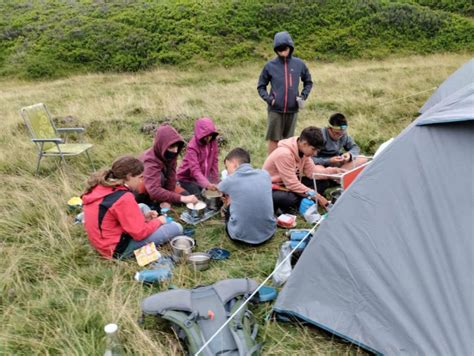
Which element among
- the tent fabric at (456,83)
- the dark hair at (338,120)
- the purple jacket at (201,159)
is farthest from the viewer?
the tent fabric at (456,83)

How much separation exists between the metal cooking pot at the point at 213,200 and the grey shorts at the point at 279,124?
62.1 inches

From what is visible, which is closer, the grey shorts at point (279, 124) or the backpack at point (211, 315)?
the backpack at point (211, 315)

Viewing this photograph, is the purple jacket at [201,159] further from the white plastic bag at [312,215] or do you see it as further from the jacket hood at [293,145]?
the white plastic bag at [312,215]

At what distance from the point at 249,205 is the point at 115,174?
1.18m

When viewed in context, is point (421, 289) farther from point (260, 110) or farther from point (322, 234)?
point (260, 110)

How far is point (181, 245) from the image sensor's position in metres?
3.71

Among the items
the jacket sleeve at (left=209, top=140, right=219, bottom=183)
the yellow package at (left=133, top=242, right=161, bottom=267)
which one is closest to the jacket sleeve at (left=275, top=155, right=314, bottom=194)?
the jacket sleeve at (left=209, top=140, right=219, bottom=183)

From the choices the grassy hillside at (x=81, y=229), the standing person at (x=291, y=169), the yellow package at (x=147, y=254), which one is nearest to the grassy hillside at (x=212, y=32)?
the grassy hillside at (x=81, y=229)

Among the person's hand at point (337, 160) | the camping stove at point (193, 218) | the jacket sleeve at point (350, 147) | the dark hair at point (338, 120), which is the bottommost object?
the camping stove at point (193, 218)

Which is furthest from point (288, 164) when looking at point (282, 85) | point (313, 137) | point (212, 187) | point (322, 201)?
point (282, 85)

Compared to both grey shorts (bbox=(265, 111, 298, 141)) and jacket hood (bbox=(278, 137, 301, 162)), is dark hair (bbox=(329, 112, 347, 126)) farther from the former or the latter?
grey shorts (bbox=(265, 111, 298, 141))

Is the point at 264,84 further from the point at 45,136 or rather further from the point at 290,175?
the point at 45,136

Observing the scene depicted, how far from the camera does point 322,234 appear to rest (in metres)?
2.72

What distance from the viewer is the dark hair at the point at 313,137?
4156 mm
